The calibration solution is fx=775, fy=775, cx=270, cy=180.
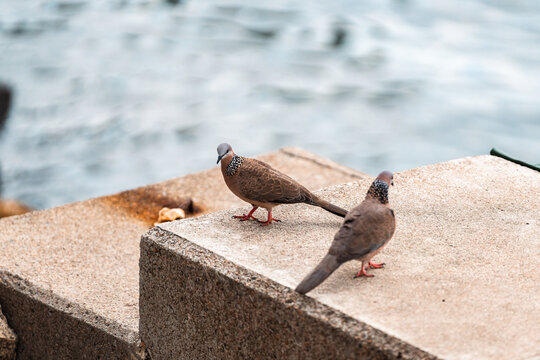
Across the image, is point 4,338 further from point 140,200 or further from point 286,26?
point 286,26

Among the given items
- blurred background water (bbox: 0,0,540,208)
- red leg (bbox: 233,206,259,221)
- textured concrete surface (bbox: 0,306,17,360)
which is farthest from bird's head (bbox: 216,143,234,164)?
blurred background water (bbox: 0,0,540,208)

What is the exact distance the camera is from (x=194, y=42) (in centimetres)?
1378

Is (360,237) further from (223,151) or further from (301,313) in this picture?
(223,151)

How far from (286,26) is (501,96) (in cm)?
435

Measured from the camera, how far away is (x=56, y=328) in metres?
3.47

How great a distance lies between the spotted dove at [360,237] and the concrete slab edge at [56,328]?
1.03m

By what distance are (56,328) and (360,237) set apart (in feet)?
5.56

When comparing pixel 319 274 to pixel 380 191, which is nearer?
pixel 319 274

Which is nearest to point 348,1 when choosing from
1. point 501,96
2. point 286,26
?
point 286,26

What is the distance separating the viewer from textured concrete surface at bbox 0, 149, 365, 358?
3400mm

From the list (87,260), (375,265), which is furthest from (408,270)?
(87,260)

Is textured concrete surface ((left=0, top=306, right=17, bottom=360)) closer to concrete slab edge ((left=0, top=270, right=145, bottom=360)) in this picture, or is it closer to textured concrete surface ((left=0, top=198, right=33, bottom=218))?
concrete slab edge ((left=0, top=270, right=145, bottom=360))

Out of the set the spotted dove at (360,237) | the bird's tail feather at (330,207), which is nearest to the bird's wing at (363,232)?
the spotted dove at (360,237)

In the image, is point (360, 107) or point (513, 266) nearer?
point (513, 266)
